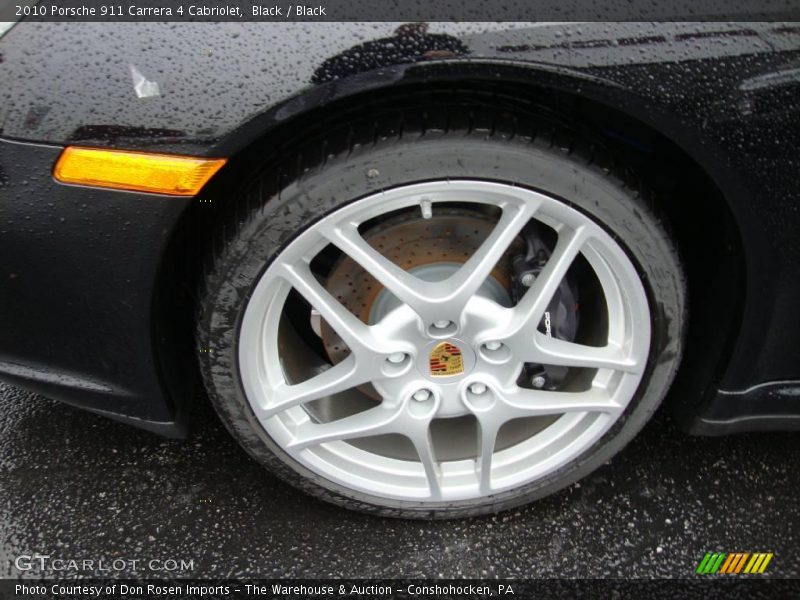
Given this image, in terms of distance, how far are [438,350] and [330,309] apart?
0.25 metres

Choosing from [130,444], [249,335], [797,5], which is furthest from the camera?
[130,444]

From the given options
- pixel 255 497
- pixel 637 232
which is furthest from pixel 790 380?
pixel 255 497

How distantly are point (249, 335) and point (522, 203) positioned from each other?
0.59 meters

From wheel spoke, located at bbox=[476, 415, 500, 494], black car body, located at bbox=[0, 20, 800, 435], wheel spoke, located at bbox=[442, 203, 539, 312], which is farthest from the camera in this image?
wheel spoke, located at bbox=[476, 415, 500, 494]

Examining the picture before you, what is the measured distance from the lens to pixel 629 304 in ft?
4.74

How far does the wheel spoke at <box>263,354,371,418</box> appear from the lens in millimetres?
1491

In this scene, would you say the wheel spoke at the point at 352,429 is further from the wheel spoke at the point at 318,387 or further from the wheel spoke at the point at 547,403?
the wheel spoke at the point at 547,403

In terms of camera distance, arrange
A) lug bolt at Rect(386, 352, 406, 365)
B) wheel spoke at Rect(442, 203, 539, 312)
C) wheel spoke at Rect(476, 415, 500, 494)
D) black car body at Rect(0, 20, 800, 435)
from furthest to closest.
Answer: wheel spoke at Rect(476, 415, 500, 494), lug bolt at Rect(386, 352, 406, 365), wheel spoke at Rect(442, 203, 539, 312), black car body at Rect(0, 20, 800, 435)

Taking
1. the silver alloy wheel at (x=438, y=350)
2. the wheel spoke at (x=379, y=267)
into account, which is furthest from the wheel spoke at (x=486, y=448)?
the wheel spoke at (x=379, y=267)

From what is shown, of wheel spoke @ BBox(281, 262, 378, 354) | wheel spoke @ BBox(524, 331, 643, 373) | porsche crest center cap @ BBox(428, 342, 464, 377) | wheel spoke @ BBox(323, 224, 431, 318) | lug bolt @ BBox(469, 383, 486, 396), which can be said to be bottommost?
lug bolt @ BBox(469, 383, 486, 396)

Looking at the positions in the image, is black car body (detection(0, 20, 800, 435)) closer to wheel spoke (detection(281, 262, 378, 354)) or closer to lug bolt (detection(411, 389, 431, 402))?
wheel spoke (detection(281, 262, 378, 354))

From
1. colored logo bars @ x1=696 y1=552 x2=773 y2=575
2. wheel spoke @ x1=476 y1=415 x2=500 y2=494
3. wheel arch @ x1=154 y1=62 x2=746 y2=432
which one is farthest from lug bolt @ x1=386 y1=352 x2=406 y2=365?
colored logo bars @ x1=696 y1=552 x2=773 y2=575

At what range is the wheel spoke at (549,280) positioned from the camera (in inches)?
53.4

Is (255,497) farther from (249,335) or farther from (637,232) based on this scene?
(637,232)
